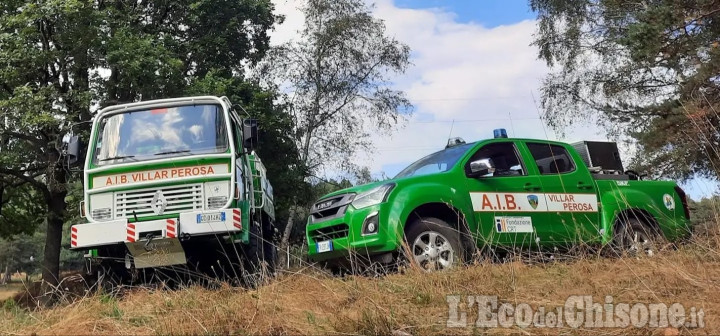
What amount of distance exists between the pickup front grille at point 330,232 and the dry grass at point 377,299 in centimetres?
127

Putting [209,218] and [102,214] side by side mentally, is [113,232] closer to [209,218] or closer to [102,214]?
[102,214]

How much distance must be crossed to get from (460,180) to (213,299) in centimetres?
317

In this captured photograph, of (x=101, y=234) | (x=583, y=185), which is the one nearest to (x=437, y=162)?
(x=583, y=185)

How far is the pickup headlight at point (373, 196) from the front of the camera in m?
6.05

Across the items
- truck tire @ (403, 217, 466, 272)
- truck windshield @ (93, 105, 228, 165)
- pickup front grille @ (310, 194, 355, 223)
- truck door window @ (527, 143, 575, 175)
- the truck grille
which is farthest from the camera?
truck windshield @ (93, 105, 228, 165)

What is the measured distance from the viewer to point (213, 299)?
4.33 metres

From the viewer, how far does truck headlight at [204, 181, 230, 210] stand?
712 centimetres

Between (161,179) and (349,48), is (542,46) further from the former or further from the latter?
(161,179)

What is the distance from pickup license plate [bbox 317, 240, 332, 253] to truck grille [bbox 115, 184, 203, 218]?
165cm

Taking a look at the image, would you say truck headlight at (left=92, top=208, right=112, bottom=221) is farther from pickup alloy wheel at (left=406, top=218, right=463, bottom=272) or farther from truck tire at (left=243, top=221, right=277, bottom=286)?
pickup alloy wheel at (left=406, top=218, right=463, bottom=272)

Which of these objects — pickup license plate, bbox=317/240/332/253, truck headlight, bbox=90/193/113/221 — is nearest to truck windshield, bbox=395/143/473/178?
pickup license plate, bbox=317/240/332/253

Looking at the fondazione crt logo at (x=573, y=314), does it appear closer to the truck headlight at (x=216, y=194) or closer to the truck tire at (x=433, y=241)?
the truck tire at (x=433, y=241)

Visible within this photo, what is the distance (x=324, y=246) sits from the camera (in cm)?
639

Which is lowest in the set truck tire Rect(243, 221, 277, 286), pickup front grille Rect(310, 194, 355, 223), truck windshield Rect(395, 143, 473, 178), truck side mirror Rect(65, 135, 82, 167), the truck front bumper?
truck tire Rect(243, 221, 277, 286)
